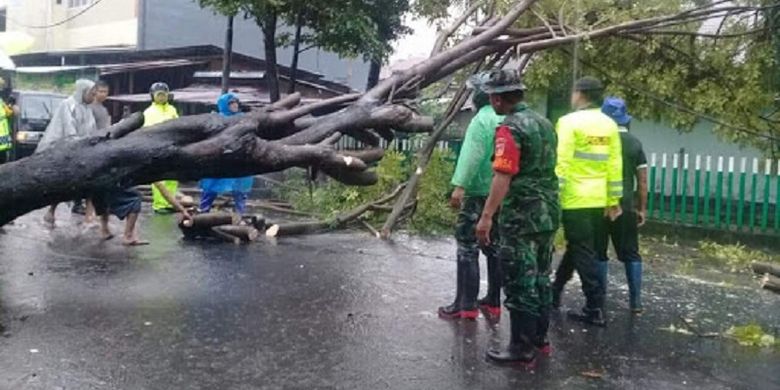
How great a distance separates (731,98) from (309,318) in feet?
20.8

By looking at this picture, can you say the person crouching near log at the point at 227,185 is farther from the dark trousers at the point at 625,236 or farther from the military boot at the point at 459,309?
the dark trousers at the point at 625,236

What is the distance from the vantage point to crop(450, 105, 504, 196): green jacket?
618cm

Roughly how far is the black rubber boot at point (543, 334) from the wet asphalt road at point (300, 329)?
12 centimetres

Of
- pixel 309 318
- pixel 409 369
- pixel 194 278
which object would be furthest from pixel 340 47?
pixel 409 369

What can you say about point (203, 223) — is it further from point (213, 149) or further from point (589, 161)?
point (589, 161)

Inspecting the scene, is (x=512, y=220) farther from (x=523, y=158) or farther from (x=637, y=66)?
(x=637, y=66)

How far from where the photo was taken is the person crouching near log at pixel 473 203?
620cm

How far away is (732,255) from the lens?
420 inches

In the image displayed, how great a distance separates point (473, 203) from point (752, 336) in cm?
235

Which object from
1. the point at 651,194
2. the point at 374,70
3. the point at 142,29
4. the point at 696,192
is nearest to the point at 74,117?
the point at 651,194

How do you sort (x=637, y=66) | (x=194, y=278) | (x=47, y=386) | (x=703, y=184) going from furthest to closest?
(x=703, y=184) → (x=637, y=66) → (x=194, y=278) → (x=47, y=386)

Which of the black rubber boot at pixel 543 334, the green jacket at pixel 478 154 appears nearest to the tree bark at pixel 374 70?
the green jacket at pixel 478 154

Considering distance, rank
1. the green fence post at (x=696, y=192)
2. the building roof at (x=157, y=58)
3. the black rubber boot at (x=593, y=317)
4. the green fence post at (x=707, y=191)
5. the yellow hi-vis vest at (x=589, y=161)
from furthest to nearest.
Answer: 1. the building roof at (x=157, y=58)
2. the green fence post at (x=696, y=192)
3. the green fence post at (x=707, y=191)
4. the black rubber boot at (x=593, y=317)
5. the yellow hi-vis vest at (x=589, y=161)

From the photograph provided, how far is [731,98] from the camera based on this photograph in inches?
394
